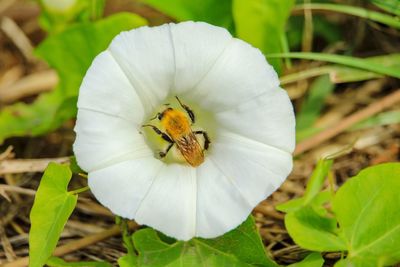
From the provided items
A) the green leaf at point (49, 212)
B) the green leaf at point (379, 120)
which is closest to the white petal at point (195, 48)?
the green leaf at point (49, 212)

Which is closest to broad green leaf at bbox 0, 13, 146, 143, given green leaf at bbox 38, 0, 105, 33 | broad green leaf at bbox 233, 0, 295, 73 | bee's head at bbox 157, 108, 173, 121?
green leaf at bbox 38, 0, 105, 33

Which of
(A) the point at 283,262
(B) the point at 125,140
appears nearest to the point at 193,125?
(B) the point at 125,140

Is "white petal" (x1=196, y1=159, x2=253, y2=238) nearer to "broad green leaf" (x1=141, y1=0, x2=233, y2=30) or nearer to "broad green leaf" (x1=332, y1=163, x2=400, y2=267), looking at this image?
"broad green leaf" (x1=332, y1=163, x2=400, y2=267)

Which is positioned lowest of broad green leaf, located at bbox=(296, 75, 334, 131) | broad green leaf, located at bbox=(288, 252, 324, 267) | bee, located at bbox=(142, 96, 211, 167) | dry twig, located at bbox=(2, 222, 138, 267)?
dry twig, located at bbox=(2, 222, 138, 267)

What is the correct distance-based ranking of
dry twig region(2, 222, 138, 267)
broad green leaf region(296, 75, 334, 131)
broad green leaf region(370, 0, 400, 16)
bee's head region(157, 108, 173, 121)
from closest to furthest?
1. bee's head region(157, 108, 173, 121)
2. dry twig region(2, 222, 138, 267)
3. broad green leaf region(370, 0, 400, 16)
4. broad green leaf region(296, 75, 334, 131)

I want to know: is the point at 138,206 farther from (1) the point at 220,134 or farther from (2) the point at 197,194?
(1) the point at 220,134

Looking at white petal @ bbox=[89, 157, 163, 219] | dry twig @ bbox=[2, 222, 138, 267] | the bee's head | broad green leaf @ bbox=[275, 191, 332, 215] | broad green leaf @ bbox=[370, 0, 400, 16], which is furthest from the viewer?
broad green leaf @ bbox=[370, 0, 400, 16]

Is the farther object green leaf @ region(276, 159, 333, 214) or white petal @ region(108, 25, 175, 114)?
green leaf @ region(276, 159, 333, 214)

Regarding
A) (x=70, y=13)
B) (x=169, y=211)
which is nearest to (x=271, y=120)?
(x=169, y=211)
